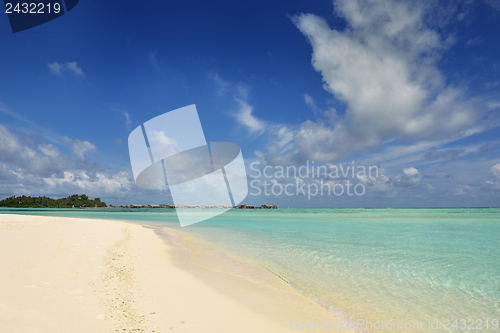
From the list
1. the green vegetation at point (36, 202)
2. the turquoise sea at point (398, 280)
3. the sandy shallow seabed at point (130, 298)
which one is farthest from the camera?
the green vegetation at point (36, 202)

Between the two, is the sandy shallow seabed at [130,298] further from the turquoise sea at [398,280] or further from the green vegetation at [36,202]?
the green vegetation at [36,202]

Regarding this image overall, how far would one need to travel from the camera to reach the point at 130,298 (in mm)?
5094

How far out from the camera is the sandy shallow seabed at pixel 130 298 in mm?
3900

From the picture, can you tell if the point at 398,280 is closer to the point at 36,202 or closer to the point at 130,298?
the point at 130,298

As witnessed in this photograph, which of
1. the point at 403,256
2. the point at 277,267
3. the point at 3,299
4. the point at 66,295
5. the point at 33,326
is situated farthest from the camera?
the point at 403,256

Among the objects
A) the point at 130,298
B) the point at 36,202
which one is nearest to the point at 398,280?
the point at 130,298

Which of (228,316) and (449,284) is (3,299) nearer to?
(228,316)

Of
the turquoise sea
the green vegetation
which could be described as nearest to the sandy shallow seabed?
the turquoise sea

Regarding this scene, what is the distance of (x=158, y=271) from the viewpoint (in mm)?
7867

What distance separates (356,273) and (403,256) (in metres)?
4.78

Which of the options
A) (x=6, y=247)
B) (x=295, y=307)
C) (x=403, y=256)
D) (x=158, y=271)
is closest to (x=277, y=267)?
(x=295, y=307)

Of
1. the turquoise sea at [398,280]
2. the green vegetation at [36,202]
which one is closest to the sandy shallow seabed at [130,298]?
the turquoise sea at [398,280]

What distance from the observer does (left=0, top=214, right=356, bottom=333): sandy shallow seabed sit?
12.8ft

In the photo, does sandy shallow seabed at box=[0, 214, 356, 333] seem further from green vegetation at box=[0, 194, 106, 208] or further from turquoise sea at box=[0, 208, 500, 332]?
green vegetation at box=[0, 194, 106, 208]
